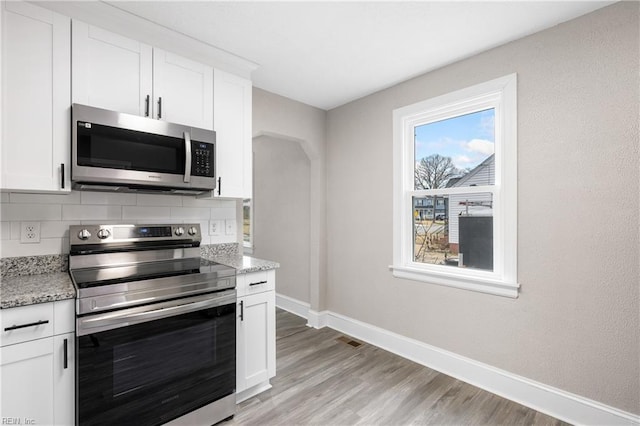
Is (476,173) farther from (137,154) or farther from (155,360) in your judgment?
(155,360)

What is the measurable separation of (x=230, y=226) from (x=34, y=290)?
144cm

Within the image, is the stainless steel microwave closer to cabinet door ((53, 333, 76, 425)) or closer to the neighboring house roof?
cabinet door ((53, 333, 76, 425))

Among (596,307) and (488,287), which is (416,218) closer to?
(488,287)

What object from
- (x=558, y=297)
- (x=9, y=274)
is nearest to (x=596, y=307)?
(x=558, y=297)

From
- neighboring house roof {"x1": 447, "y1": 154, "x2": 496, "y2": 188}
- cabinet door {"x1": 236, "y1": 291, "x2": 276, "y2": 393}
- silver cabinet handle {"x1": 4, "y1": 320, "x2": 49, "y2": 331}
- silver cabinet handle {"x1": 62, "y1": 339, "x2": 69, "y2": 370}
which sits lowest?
cabinet door {"x1": 236, "y1": 291, "x2": 276, "y2": 393}

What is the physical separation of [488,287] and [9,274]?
3.14m

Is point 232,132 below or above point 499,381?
above

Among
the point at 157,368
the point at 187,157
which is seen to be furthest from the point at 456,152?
the point at 157,368

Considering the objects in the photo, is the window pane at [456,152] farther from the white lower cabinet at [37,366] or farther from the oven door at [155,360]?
the white lower cabinet at [37,366]

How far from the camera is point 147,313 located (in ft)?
5.45

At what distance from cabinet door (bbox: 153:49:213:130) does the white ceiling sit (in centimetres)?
20

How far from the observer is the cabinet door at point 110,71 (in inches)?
70.9

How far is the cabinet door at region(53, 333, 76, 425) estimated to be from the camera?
1460 mm

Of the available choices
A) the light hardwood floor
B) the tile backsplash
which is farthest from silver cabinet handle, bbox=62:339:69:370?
the light hardwood floor
